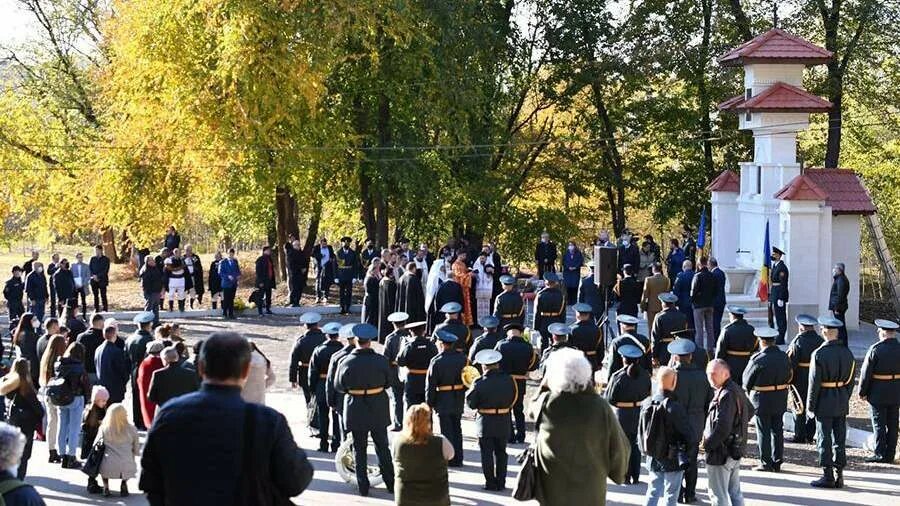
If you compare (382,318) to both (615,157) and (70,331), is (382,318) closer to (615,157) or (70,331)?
(70,331)

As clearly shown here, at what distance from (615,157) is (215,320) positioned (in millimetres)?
16340

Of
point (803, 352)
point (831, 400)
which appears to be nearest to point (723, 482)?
point (831, 400)

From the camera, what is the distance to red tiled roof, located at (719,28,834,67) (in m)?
26.7

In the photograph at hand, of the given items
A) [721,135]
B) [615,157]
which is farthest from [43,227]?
[721,135]

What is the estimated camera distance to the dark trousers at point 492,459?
40.3 ft

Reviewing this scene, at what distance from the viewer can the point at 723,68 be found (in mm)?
36906

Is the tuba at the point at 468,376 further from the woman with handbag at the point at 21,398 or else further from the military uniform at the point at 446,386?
the woman with handbag at the point at 21,398

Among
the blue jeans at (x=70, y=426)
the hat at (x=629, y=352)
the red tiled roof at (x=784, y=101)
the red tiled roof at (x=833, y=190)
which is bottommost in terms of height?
the blue jeans at (x=70, y=426)

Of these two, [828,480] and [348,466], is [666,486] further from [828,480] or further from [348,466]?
[348,466]

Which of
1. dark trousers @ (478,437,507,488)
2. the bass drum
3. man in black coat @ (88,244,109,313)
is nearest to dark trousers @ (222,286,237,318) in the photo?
man in black coat @ (88,244,109,313)

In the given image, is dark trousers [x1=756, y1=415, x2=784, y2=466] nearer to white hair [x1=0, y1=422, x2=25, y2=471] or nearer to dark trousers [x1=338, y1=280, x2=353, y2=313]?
white hair [x1=0, y1=422, x2=25, y2=471]

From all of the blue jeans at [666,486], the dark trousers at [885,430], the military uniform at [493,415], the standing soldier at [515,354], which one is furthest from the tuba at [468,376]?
the dark trousers at [885,430]

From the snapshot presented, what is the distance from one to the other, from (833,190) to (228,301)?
12207 mm

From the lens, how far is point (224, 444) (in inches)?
192
